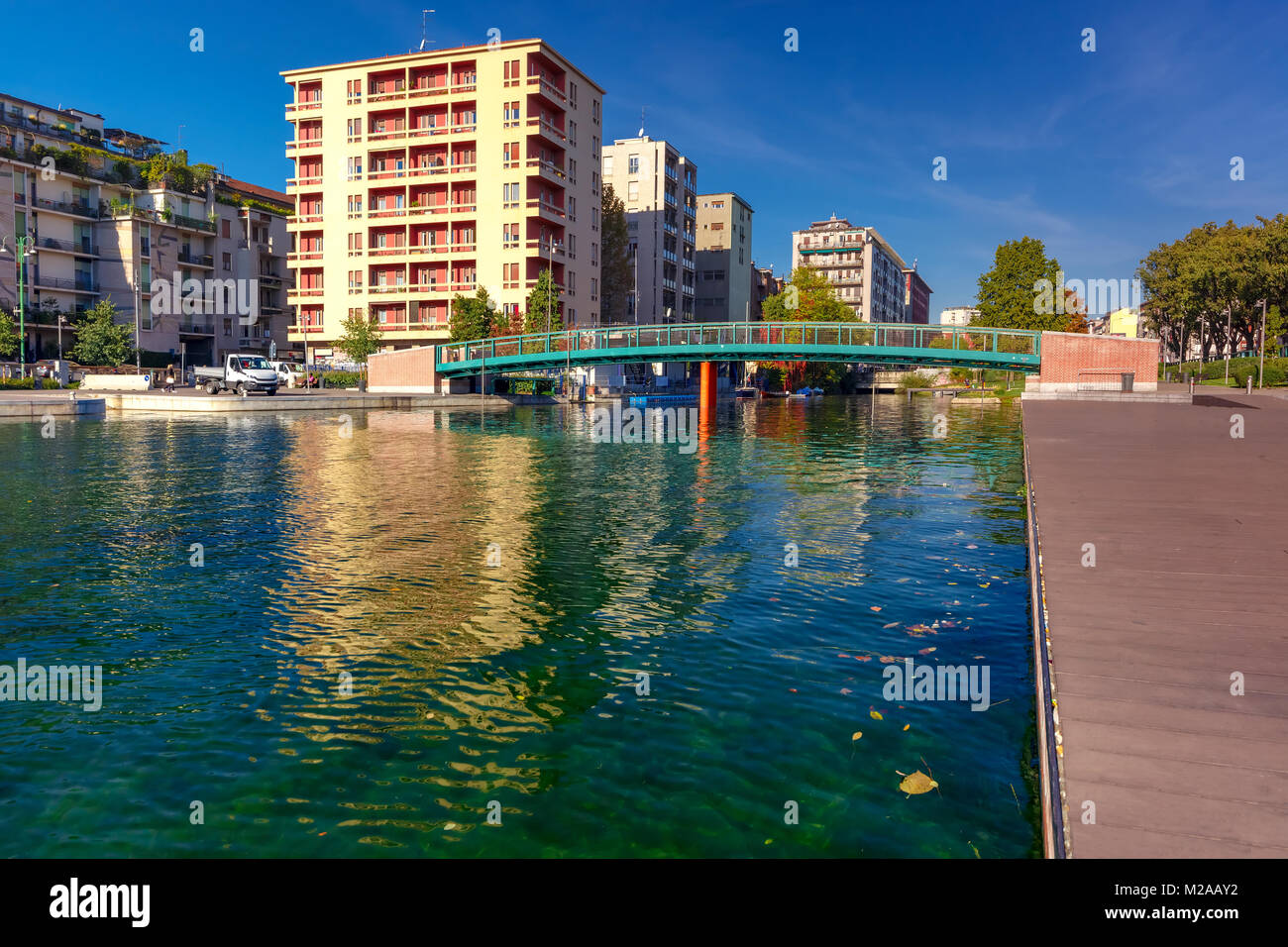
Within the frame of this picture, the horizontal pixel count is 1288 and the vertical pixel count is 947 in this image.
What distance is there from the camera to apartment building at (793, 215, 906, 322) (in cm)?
16238

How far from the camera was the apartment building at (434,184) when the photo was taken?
232 ft

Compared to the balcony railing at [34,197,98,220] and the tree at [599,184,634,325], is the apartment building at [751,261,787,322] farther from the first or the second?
the balcony railing at [34,197,98,220]

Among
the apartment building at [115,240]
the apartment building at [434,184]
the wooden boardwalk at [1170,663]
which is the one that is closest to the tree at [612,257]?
the apartment building at [434,184]

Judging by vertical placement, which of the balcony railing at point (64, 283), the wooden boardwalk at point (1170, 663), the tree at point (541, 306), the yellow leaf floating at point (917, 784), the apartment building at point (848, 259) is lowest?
the yellow leaf floating at point (917, 784)

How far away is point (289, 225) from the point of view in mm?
77438

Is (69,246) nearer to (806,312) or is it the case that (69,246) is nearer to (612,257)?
(612,257)

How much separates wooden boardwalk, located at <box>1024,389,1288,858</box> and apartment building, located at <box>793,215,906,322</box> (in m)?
150

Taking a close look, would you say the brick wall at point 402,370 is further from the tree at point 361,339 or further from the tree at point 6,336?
the tree at point 6,336

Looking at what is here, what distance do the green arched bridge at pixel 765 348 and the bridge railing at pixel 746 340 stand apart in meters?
0.05

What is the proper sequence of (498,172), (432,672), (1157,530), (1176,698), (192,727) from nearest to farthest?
(1176,698) → (192,727) → (432,672) → (1157,530) → (498,172)

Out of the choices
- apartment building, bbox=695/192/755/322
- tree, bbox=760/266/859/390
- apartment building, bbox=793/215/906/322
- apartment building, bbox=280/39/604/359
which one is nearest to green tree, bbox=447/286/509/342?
apartment building, bbox=280/39/604/359
